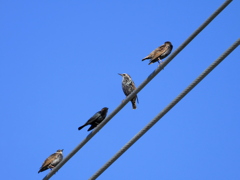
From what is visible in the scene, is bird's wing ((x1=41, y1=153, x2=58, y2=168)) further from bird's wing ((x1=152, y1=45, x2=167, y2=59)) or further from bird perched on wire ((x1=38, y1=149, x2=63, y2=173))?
bird's wing ((x1=152, y1=45, x2=167, y2=59))

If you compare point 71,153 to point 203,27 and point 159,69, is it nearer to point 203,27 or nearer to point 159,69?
point 159,69

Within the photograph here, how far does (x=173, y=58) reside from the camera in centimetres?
669

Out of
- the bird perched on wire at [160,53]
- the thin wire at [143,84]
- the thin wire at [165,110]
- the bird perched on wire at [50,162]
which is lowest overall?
the thin wire at [165,110]

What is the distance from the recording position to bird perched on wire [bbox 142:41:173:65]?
1164cm

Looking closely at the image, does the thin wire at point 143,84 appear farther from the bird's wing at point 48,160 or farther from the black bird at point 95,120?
the bird's wing at point 48,160

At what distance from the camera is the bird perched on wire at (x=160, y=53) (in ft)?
38.2

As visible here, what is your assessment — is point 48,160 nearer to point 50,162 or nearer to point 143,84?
point 50,162

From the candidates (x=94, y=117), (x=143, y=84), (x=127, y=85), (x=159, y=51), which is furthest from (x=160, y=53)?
(x=143, y=84)

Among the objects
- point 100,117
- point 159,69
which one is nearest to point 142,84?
point 159,69

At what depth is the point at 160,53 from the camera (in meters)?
11.8

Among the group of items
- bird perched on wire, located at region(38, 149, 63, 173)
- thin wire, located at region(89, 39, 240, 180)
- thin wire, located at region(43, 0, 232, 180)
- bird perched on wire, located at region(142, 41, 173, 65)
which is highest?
bird perched on wire, located at region(142, 41, 173, 65)

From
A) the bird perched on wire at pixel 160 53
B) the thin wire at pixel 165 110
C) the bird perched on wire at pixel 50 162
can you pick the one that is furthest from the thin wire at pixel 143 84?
the bird perched on wire at pixel 50 162

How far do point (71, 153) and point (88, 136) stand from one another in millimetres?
278

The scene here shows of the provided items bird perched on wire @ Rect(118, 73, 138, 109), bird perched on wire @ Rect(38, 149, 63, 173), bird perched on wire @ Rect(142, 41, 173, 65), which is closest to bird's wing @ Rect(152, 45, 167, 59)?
bird perched on wire @ Rect(142, 41, 173, 65)
